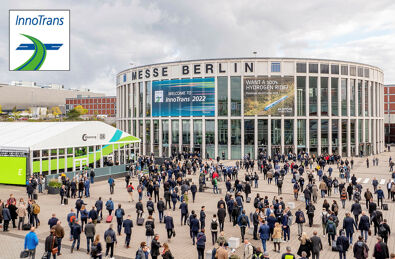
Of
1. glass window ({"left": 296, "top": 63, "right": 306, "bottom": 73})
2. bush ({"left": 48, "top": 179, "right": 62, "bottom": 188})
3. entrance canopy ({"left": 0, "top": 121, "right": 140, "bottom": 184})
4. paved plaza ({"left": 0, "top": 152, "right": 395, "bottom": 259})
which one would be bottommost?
paved plaza ({"left": 0, "top": 152, "right": 395, "bottom": 259})

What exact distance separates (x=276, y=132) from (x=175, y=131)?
1650 cm

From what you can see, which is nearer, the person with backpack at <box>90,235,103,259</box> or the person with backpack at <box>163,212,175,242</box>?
the person with backpack at <box>90,235,103,259</box>

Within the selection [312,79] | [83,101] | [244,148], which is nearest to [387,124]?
[312,79]

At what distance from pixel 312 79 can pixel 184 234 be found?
46.4 m

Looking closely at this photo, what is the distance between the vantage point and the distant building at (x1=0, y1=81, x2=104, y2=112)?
513 ft

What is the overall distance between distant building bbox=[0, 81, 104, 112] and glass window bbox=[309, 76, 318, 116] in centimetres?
12343

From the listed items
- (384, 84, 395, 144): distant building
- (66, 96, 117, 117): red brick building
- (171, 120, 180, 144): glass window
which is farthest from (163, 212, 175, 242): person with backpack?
(66, 96, 117, 117): red brick building

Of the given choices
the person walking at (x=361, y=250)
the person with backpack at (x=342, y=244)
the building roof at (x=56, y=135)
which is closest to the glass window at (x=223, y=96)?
the building roof at (x=56, y=135)

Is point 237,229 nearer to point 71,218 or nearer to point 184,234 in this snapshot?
point 184,234

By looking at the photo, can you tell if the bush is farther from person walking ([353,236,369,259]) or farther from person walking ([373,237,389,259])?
person walking ([373,237,389,259])

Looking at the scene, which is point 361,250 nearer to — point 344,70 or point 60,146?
point 60,146

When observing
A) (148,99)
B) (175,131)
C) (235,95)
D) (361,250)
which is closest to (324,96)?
(235,95)

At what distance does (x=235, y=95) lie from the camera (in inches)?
2242

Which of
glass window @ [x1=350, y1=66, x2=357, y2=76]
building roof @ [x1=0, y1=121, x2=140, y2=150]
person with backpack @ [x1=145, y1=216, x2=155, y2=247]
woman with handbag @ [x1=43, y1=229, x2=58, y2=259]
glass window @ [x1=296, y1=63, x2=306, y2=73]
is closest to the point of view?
woman with handbag @ [x1=43, y1=229, x2=58, y2=259]
